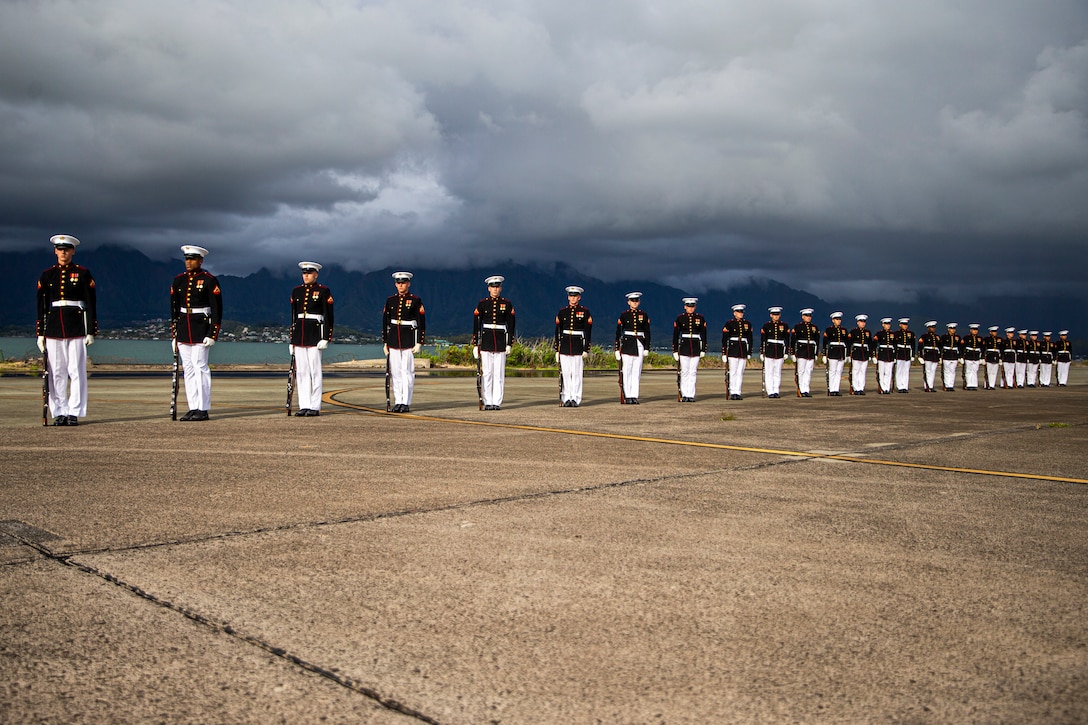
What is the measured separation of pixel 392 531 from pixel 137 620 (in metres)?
1.76

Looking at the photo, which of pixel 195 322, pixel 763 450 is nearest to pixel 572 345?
pixel 195 322

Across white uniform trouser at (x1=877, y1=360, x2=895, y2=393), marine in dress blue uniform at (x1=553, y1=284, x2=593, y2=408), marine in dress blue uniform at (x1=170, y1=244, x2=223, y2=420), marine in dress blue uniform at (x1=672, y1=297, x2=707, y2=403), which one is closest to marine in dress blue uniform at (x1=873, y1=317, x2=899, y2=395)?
white uniform trouser at (x1=877, y1=360, x2=895, y2=393)

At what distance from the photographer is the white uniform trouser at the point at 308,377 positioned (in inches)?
518

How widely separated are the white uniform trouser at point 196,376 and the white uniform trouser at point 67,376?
1254 millimetres

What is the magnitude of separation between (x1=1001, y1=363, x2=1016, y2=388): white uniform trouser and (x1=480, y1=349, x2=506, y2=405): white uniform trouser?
2416 centimetres

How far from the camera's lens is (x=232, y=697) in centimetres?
270

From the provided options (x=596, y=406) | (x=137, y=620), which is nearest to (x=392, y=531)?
(x=137, y=620)

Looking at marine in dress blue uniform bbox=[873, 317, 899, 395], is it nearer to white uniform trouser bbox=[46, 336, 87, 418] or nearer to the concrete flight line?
the concrete flight line

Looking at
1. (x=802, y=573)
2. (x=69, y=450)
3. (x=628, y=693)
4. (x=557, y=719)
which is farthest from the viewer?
(x=69, y=450)

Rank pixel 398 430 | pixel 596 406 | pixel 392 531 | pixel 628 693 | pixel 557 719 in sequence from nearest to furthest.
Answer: pixel 557 719
pixel 628 693
pixel 392 531
pixel 398 430
pixel 596 406

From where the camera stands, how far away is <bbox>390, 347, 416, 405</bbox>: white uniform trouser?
1427 centimetres

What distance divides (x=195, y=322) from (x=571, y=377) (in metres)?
6.73

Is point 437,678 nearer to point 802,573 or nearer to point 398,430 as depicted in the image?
point 802,573

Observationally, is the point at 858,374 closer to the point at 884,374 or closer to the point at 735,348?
the point at 884,374
